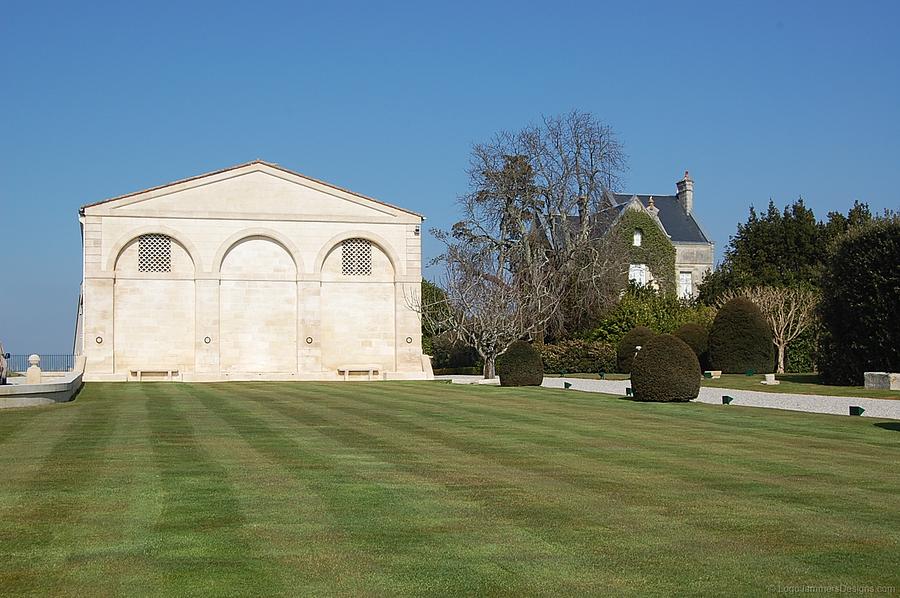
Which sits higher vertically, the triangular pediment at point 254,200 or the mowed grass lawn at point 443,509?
the triangular pediment at point 254,200

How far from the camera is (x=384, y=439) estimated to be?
47.3ft

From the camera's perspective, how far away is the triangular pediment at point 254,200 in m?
44.0

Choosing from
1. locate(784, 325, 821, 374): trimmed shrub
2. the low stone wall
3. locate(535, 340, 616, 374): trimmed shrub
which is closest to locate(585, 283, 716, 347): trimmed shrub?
locate(535, 340, 616, 374): trimmed shrub

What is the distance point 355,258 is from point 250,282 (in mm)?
5080

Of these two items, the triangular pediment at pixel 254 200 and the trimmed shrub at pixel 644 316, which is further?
the trimmed shrub at pixel 644 316

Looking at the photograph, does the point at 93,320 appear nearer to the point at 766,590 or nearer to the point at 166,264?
the point at 166,264

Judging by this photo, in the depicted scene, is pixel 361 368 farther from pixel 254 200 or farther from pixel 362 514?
pixel 362 514

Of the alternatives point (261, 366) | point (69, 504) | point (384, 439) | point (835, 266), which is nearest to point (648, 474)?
point (384, 439)

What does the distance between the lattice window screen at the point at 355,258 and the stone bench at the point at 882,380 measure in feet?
81.0

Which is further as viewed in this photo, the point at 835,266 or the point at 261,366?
the point at 261,366

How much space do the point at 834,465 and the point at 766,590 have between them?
20.2 feet

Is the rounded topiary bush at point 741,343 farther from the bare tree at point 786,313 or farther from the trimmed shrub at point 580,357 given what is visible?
the trimmed shrub at point 580,357

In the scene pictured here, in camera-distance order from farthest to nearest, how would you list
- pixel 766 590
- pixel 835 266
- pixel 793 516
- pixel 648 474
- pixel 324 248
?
pixel 324 248 < pixel 835 266 < pixel 648 474 < pixel 793 516 < pixel 766 590

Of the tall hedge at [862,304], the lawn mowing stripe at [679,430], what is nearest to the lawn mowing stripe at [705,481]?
the lawn mowing stripe at [679,430]
